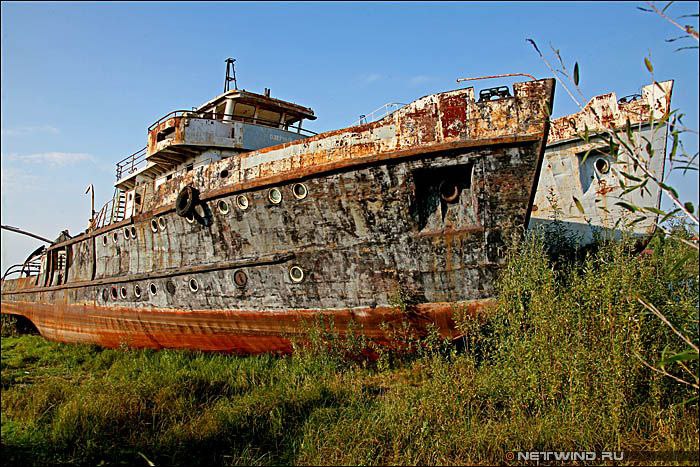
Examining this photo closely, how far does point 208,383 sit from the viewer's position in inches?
244

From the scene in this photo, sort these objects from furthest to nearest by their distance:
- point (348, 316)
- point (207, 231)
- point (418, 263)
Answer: point (207, 231)
point (348, 316)
point (418, 263)

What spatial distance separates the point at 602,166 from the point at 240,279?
7150mm

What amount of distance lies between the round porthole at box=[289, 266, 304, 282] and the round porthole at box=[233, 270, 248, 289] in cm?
103

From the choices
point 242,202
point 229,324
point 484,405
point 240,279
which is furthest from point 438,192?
point 229,324

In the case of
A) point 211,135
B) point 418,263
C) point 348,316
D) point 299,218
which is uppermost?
point 211,135

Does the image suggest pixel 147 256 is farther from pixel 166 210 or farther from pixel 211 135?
pixel 211 135

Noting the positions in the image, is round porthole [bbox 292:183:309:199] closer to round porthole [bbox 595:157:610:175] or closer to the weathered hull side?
the weathered hull side

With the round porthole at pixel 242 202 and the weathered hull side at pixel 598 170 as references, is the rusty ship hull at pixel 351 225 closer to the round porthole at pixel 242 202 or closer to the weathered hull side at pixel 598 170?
the round porthole at pixel 242 202

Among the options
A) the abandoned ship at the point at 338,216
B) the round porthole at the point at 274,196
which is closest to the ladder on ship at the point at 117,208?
the abandoned ship at the point at 338,216

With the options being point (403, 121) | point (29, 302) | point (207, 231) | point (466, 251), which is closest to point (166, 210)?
point (207, 231)

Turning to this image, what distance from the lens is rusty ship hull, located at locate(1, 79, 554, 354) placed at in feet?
20.4

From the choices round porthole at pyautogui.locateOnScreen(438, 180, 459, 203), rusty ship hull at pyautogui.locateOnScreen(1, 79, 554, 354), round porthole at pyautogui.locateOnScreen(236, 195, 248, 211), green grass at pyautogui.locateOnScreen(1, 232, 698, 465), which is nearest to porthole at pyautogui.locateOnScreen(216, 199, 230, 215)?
rusty ship hull at pyautogui.locateOnScreen(1, 79, 554, 354)

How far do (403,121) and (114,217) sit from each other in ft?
27.3

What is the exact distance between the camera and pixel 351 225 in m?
6.92
